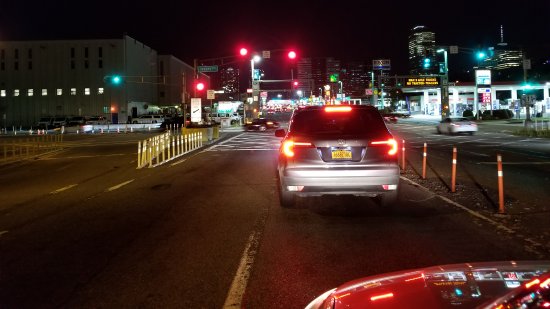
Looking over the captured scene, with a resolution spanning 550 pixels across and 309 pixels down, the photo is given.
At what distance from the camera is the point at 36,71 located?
2990 inches

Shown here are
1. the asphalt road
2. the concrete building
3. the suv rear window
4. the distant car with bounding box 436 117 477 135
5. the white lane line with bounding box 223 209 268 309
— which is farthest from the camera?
the concrete building

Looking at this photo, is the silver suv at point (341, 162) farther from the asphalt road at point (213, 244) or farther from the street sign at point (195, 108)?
the street sign at point (195, 108)

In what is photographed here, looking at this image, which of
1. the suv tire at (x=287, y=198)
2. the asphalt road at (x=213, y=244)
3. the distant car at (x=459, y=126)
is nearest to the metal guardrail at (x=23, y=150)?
the asphalt road at (x=213, y=244)

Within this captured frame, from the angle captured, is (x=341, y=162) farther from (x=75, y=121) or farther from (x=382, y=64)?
(x=382, y=64)

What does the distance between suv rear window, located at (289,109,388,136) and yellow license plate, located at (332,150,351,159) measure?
1.24ft

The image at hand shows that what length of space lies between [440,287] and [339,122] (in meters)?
6.93

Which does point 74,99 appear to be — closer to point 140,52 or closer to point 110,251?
point 140,52

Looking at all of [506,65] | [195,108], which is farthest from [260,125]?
[506,65]

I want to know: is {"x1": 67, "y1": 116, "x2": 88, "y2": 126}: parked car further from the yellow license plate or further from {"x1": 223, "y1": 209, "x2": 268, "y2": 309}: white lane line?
{"x1": 223, "y1": 209, "x2": 268, "y2": 309}: white lane line

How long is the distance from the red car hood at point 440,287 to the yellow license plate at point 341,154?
549 cm

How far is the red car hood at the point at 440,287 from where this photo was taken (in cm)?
255

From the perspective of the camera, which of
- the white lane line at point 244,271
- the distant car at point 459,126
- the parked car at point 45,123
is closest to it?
the white lane line at point 244,271

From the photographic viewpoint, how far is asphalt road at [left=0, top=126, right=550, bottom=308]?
5203mm

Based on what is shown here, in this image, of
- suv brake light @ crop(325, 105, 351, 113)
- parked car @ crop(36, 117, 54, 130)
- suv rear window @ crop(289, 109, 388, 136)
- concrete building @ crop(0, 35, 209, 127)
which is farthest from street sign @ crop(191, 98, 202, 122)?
concrete building @ crop(0, 35, 209, 127)
